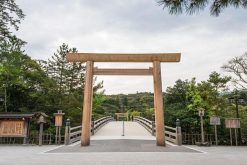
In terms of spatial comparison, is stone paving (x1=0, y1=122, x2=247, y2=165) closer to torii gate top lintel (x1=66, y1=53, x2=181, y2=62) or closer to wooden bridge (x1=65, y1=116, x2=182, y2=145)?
wooden bridge (x1=65, y1=116, x2=182, y2=145)

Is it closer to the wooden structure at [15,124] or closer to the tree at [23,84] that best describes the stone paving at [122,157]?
the wooden structure at [15,124]

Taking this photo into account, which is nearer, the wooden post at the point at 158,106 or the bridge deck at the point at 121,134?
the wooden post at the point at 158,106

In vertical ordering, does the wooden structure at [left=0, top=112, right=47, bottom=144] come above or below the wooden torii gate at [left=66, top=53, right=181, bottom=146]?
below

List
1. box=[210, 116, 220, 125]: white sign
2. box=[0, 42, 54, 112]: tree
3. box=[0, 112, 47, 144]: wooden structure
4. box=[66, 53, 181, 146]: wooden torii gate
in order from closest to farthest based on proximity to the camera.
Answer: box=[66, 53, 181, 146]: wooden torii gate, box=[210, 116, 220, 125]: white sign, box=[0, 112, 47, 144]: wooden structure, box=[0, 42, 54, 112]: tree

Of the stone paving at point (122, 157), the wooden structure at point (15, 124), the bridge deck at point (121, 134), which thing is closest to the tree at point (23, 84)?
the wooden structure at point (15, 124)

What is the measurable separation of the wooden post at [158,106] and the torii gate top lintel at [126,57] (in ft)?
1.17

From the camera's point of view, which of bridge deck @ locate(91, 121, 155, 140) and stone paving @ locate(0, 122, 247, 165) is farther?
bridge deck @ locate(91, 121, 155, 140)

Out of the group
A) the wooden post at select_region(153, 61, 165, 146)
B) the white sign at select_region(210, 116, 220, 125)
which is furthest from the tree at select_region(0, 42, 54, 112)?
the white sign at select_region(210, 116, 220, 125)

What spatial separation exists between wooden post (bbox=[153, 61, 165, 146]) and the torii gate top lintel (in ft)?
1.17

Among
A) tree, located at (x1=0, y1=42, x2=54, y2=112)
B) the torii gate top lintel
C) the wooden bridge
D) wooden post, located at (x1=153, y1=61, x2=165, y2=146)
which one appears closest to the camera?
wooden post, located at (x1=153, y1=61, x2=165, y2=146)

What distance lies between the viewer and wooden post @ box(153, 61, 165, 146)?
1137 cm

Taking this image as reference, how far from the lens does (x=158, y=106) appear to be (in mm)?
11648

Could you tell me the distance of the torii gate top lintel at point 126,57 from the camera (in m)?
11.9

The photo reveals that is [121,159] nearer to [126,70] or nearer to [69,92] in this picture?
[126,70]
